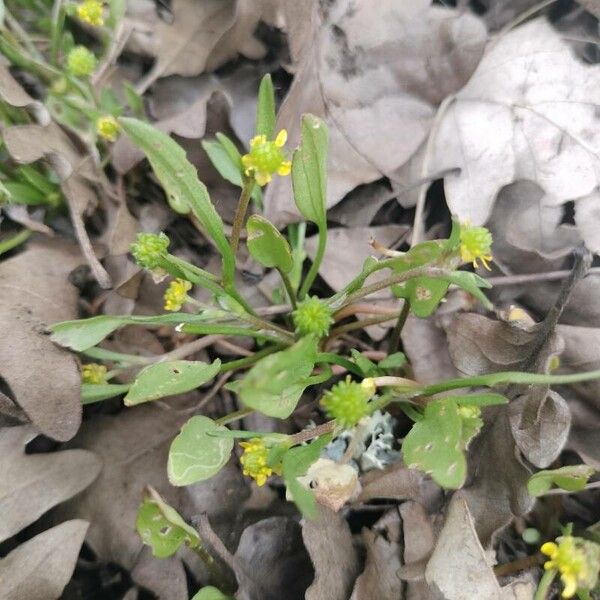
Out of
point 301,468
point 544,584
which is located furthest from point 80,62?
point 544,584

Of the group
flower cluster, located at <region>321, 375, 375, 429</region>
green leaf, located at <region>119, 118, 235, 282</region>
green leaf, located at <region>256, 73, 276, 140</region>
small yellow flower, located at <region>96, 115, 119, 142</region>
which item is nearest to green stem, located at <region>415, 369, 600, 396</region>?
flower cluster, located at <region>321, 375, 375, 429</region>

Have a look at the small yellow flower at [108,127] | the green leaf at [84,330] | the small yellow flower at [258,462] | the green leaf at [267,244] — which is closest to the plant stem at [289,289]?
the green leaf at [267,244]

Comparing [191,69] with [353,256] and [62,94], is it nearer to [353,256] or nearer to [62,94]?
[62,94]

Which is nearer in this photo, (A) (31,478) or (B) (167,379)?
(B) (167,379)

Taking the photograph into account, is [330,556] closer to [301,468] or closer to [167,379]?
[301,468]

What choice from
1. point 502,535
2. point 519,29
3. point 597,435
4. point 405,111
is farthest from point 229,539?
point 519,29
